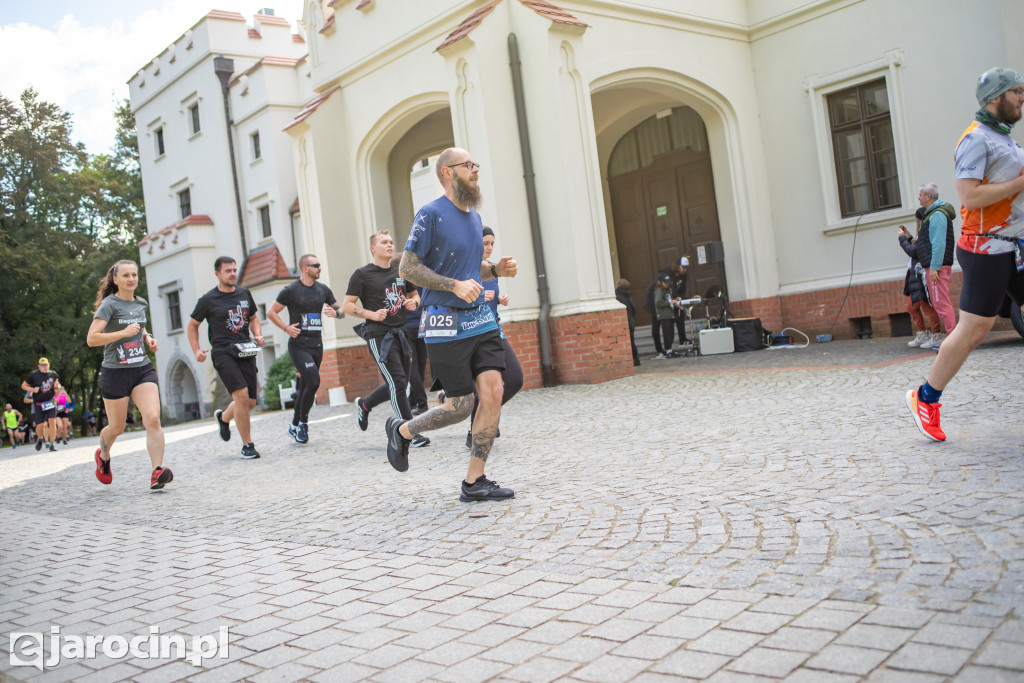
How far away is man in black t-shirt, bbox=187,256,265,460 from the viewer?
916cm

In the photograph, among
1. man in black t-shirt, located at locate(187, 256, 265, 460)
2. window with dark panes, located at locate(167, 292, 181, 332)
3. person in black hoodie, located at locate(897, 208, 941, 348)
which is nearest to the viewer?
man in black t-shirt, located at locate(187, 256, 265, 460)

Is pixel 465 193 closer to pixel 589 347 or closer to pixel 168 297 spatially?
pixel 589 347

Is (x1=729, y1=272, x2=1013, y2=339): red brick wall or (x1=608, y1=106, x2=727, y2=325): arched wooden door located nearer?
(x1=729, y1=272, x2=1013, y2=339): red brick wall

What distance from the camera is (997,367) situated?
8.41 metres

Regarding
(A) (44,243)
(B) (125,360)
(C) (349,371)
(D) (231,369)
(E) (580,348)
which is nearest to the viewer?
(B) (125,360)

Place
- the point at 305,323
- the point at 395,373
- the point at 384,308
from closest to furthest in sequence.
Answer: the point at 395,373 → the point at 384,308 → the point at 305,323

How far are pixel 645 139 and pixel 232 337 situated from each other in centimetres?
1163

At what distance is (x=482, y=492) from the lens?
5.20 metres

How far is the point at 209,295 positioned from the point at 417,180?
22.9 m

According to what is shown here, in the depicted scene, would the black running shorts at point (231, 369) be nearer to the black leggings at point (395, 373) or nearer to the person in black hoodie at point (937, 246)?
the black leggings at point (395, 373)

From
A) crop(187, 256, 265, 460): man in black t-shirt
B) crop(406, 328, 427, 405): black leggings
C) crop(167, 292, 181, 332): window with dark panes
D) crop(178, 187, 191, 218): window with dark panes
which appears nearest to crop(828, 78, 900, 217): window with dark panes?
crop(406, 328, 427, 405): black leggings

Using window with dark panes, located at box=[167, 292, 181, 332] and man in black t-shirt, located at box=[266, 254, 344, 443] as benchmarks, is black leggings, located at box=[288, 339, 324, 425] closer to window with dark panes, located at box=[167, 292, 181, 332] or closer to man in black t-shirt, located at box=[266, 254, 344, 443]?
man in black t-shirt, located at box=[266, 254, 344, 443]

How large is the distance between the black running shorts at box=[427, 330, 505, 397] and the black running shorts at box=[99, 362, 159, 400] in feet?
12.1

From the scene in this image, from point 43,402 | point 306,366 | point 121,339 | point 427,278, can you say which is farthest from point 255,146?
point 427,278
